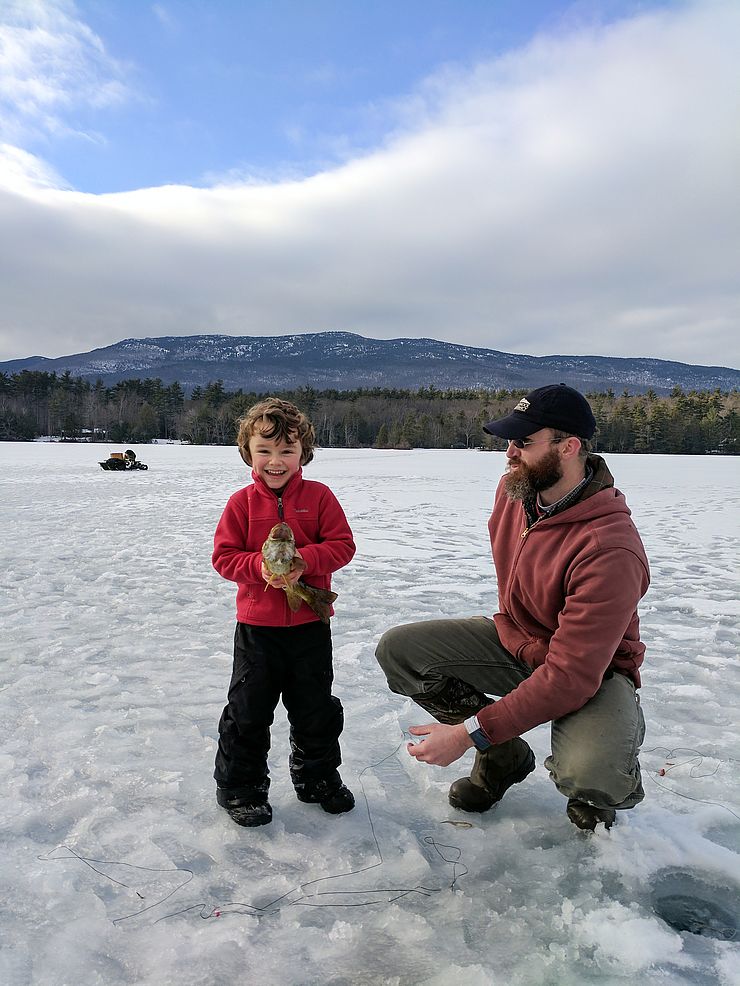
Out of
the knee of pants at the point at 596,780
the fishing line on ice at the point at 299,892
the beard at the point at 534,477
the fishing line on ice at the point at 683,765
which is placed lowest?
the fishing line on ice at the point at 299,892

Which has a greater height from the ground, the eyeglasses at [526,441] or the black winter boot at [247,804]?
the eyeglasses at [526,441]

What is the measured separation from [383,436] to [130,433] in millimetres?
37609

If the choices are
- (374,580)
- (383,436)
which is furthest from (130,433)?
(374,580)

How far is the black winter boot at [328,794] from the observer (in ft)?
8.30

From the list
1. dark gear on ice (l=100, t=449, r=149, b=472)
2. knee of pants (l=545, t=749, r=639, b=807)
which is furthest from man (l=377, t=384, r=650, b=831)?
dark gear on ice (l=100, t=449, r=149, b=472)

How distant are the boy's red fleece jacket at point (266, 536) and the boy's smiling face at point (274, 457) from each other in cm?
6

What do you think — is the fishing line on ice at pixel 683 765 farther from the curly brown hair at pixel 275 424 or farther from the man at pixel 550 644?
the curly brown hair at pixel 275 424

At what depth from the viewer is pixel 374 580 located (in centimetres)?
655

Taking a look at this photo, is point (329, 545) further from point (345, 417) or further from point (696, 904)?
point (345, 417)

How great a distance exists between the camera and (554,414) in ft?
7.91

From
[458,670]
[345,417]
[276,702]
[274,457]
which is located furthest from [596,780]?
[345,417]

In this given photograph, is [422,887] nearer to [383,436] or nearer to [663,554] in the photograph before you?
[663,554]

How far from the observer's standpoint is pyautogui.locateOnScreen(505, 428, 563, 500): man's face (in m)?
2.47

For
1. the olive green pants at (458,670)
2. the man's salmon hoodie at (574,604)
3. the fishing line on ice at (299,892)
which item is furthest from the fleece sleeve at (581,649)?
the fishing line on ice at (299,892)
